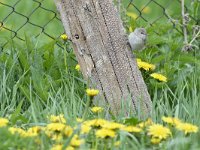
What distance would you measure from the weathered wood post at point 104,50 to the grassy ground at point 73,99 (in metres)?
0.10

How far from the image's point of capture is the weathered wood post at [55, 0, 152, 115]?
343 centimetres

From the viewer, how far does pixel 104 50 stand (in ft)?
11.3

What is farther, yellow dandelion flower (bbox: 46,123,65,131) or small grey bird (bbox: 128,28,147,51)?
small grey bird (bbox: 128,28,147,51)

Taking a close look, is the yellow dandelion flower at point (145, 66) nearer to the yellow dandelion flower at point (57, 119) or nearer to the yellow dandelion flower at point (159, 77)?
the yellow dandelion flower at point (159, 77)

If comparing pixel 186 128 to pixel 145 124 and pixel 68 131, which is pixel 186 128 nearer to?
pixel 145 124

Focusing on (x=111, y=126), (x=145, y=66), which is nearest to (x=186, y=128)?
(x=111, y=126)

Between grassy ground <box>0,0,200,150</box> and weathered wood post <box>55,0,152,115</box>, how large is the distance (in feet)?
0.33

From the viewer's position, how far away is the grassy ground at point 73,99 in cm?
274

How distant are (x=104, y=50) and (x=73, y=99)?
0.27 meters

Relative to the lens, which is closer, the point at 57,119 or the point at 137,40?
the point at 57,119

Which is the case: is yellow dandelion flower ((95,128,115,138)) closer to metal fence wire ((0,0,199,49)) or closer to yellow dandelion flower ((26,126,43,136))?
yellow dandelion flower ((26,126,43,136))

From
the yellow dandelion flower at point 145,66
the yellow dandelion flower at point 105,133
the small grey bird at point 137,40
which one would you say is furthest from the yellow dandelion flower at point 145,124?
the yellow dandelion flower at point 145,66

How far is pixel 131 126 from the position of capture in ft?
9.50

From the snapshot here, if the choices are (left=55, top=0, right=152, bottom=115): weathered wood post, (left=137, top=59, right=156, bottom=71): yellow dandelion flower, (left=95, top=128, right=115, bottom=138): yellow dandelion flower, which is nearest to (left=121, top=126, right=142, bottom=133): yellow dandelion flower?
(left=95, top=128, right=115, bottom=138): yellow dandelion flower
